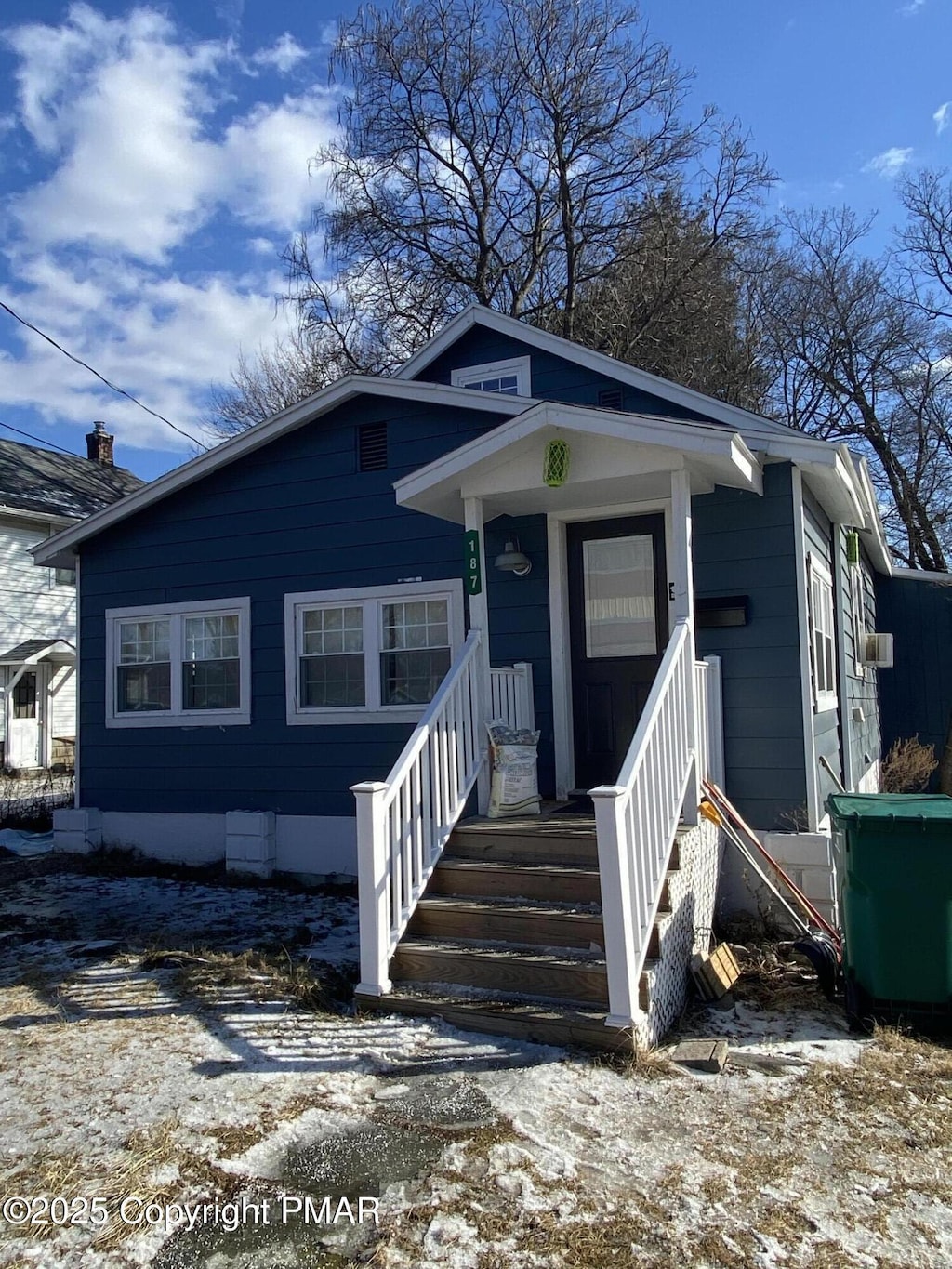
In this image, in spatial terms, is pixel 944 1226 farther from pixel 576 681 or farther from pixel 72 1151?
pixel 576 681

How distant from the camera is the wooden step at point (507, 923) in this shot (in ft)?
14.8

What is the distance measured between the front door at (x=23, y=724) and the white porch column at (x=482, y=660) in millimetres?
14242

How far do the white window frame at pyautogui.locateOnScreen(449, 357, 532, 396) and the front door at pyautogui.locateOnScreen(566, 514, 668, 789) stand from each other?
9.80ft

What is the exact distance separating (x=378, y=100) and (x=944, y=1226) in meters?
19.1

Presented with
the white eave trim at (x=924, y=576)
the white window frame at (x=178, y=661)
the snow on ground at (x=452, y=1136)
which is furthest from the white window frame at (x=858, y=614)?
the white window frame at (x=178, y=661)

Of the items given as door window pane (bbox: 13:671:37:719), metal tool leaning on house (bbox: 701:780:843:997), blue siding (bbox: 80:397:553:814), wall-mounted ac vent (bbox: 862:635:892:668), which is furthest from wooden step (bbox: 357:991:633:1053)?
door window pane (bbox: 13:671:37:719)

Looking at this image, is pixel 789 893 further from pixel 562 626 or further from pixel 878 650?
pixel 878 650

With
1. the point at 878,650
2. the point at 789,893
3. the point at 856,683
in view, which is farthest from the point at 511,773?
the point at 878,650

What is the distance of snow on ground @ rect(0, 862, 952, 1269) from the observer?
2.65m

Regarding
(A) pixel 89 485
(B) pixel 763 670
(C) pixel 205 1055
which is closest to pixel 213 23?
(B) pixel 763 670

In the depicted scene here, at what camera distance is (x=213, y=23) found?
9.88m

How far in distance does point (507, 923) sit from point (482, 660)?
5.56 ft

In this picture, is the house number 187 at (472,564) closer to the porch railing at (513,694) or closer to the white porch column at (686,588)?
the porch railing at (513,694)

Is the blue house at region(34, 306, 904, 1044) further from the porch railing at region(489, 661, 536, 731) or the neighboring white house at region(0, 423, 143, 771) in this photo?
the neighboring white house at region(0, 423, 143, 771)
